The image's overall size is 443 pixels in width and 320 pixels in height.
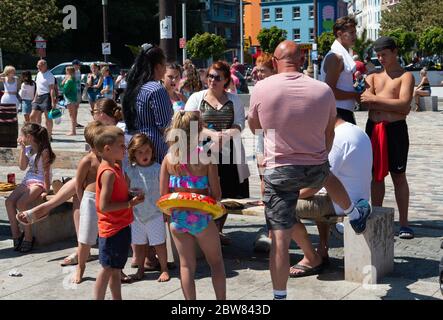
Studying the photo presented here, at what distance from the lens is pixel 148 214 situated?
6223 mm

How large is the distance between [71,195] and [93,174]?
814 mm

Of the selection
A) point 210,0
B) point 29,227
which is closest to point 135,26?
point 210,0

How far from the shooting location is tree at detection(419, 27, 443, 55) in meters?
60.9

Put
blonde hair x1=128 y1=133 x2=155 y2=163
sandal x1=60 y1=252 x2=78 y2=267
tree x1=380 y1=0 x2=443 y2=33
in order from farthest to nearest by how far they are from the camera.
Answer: tree x1=380 y1=0 x2=443 y2=33
sandal x1=60 y1=252 x2=78 y2=267
blonde hair x1=128 y1=133 x2=155 y2=163

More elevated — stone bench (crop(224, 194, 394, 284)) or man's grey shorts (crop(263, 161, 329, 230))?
man's grey shorts (crop(263, 161, 329, 230))

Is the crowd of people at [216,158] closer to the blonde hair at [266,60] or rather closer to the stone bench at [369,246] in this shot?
the blonde hair at [266,60]

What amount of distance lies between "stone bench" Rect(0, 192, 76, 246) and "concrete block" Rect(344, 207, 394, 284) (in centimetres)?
293

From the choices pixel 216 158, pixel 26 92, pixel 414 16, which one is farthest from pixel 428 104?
pixel 414 16

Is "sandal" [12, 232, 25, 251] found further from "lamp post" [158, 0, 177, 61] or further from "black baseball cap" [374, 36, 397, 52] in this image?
"black baseball cap" [374, 36, 397, 52]

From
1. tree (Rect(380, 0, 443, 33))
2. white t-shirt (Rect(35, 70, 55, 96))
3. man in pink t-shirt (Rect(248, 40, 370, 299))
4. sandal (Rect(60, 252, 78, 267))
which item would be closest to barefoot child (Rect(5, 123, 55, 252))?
sandal (Rect(60, 252, 78, 267))

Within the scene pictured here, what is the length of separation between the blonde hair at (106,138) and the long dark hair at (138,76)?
1274mm

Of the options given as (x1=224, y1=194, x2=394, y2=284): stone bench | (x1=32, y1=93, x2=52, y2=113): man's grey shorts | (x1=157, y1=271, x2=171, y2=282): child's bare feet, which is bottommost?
(x1=157, y1=271, x2=171, y2=282): child's bare feet
